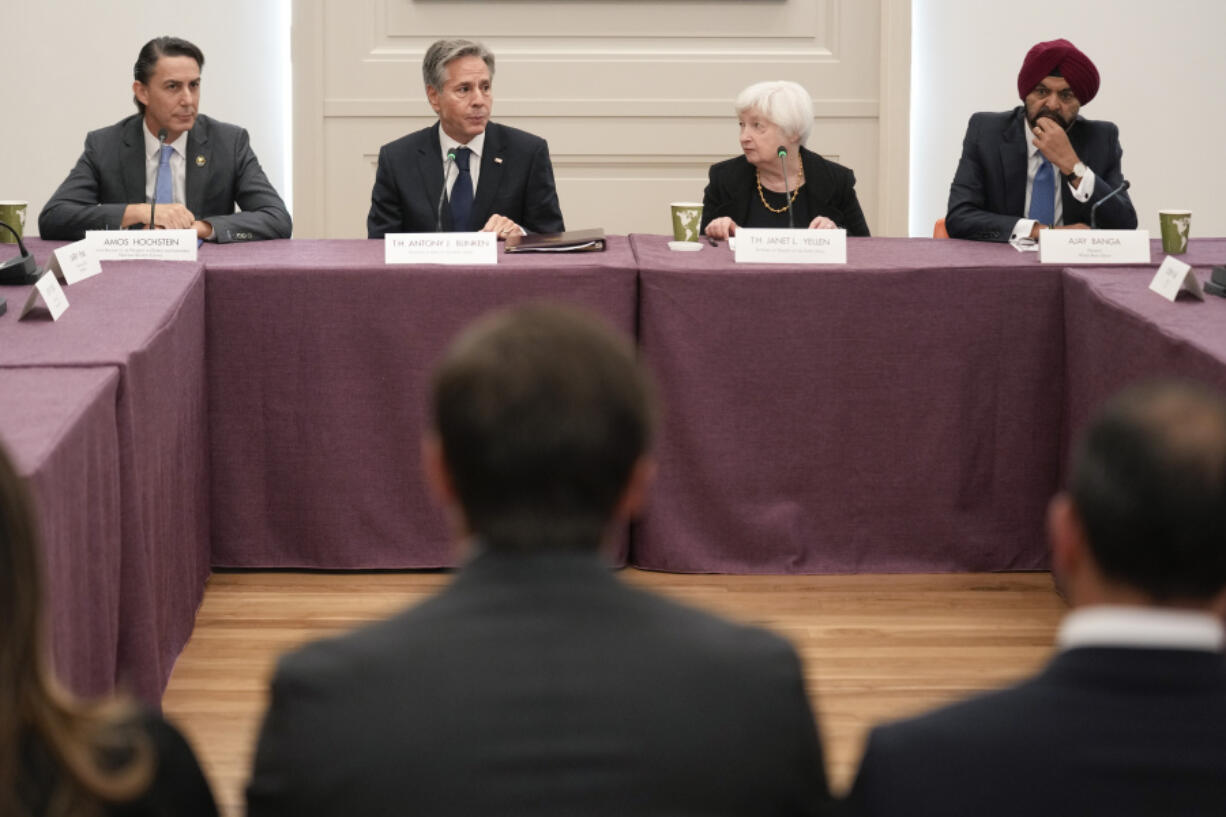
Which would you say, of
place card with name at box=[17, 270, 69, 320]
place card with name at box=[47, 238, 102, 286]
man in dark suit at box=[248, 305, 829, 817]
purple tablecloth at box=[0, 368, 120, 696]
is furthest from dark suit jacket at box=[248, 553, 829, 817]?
place card with name at box=[47, 238, 102, 286]

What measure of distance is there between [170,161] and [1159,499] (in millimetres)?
3231

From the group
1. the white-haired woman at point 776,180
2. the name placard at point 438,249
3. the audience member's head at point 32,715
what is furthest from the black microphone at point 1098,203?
the audience member's head at point 32,715

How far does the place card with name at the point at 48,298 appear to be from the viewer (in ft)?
8.15

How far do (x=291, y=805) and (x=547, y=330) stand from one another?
0.97 ft

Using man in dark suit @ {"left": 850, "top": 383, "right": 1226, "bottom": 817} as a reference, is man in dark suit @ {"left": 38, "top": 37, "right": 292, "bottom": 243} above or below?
above

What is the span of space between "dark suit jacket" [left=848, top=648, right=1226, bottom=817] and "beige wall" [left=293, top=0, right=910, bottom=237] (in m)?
4.32

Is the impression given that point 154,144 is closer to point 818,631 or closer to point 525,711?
point 818,631

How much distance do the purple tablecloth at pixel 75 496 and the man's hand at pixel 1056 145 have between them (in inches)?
89.6

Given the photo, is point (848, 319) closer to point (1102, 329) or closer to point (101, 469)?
point (1102, 329)

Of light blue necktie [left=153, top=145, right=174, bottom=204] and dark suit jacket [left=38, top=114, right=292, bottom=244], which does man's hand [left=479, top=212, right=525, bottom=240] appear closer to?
dark suit jacket [left=38, top=114, right=292, bottom=244]

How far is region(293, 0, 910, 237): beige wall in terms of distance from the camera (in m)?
5.03

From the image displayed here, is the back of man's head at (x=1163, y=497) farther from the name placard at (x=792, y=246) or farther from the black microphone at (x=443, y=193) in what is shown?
the black microphone at (x=443, y=193)

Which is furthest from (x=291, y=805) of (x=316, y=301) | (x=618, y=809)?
(x=316, y=301)

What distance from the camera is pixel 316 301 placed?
3.09m
